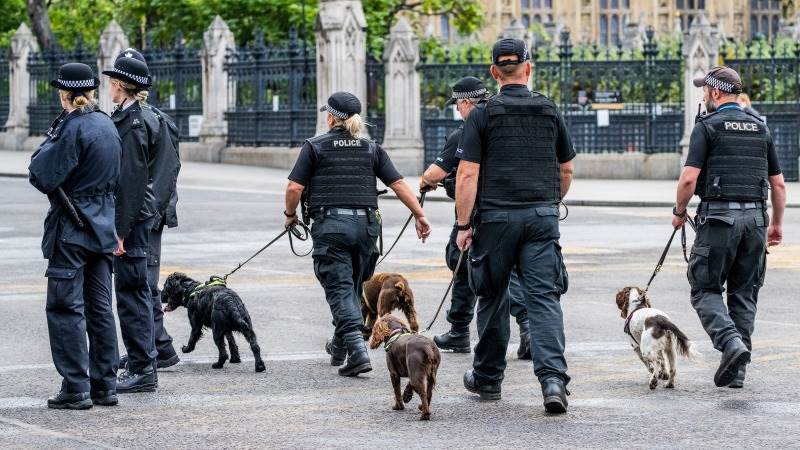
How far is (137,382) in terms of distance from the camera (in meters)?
9.54

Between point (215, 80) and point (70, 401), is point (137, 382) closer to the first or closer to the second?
point (70, 401)

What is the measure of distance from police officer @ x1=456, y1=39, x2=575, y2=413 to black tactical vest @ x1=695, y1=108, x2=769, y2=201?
1.24 meters

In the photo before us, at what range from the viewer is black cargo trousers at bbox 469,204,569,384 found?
8.79 m

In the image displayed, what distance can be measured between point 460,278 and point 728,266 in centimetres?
201

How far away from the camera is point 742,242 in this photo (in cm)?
984

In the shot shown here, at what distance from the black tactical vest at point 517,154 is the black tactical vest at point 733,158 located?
1.29 metres

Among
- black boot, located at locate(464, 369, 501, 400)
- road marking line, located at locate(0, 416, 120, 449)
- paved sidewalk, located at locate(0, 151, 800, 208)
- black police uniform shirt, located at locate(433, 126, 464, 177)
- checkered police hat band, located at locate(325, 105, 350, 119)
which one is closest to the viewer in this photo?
road marking line, located at locate(0, 416, 120, 449)

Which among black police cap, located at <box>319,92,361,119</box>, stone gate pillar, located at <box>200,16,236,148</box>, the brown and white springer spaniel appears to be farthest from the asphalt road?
stone gate pillar, located at <box>200,16,236,148</box>

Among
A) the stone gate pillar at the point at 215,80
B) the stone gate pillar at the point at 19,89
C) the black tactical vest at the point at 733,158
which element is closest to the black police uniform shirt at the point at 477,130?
the black tactical vest at the point at 733,158

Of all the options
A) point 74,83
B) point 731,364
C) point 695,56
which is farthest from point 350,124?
point 695,56

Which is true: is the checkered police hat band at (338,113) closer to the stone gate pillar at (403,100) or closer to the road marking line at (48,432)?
the road marking line at (48,432)

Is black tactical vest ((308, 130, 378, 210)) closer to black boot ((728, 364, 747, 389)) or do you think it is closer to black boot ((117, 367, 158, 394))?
black boot ((117, 367, 158, 394))

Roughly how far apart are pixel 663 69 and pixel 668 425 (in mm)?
25600

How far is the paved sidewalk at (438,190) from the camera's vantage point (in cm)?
2766
